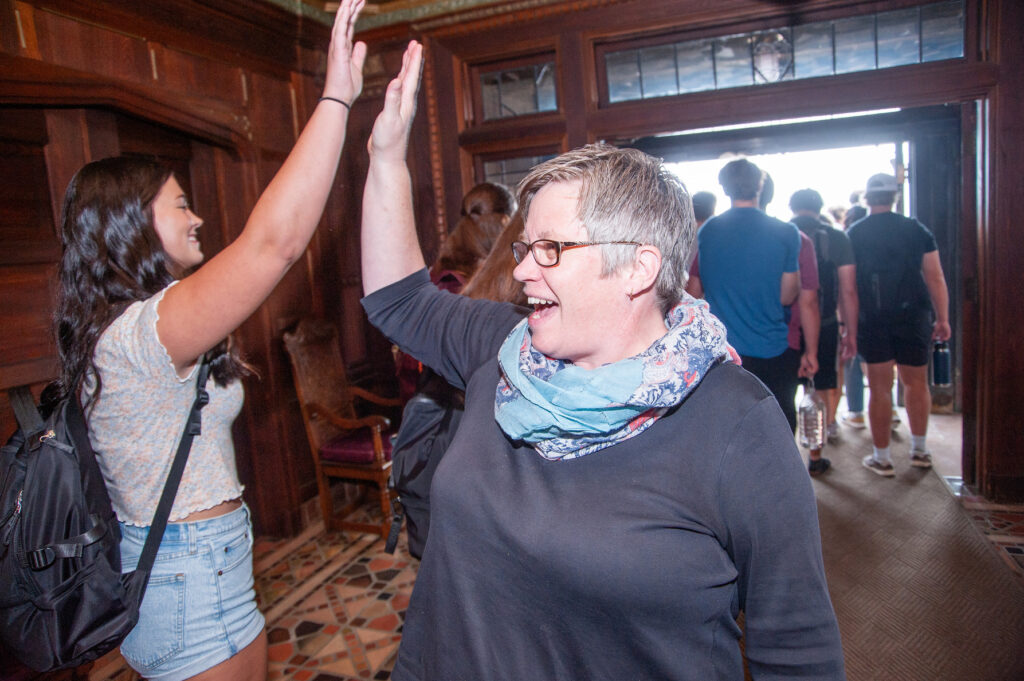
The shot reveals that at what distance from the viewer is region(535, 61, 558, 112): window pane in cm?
381

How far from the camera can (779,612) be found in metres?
0.88

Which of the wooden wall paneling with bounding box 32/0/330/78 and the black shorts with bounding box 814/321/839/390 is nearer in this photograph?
the wooden wall paneling with bounding box 32/0/330/78

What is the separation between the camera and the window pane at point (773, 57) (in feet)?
11.2

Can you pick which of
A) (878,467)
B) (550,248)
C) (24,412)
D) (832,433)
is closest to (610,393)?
(550,248)

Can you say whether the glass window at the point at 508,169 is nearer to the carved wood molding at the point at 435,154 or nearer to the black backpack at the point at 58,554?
the carved wood molding at the point at 435,154

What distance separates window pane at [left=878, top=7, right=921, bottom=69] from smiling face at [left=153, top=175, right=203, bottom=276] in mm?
3378

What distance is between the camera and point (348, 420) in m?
3.46

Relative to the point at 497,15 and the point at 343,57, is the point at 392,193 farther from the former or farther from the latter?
the point at 497,15

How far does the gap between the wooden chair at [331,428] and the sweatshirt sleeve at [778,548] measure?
2.69 metres

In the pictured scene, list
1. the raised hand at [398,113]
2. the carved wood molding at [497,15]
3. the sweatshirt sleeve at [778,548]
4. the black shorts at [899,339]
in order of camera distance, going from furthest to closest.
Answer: the black shorts at [899,339] < the carved wood molding at [497,15] < the raised hand at [398,113] < the sweatshirt sleeve at [778,548]

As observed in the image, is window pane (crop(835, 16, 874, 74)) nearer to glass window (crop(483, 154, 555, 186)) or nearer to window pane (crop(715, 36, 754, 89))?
window pane (crop(715, 36, 754, 89))

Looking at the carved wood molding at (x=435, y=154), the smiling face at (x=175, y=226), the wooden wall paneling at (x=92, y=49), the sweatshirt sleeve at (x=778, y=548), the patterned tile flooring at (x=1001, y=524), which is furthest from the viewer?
the carved wood molding at (x=435, y=154)

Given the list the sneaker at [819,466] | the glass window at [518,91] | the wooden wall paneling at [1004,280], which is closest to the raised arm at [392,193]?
the glass window at [518,91]

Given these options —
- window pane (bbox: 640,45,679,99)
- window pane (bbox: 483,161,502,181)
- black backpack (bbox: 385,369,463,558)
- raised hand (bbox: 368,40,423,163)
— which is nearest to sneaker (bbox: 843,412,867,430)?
window pane (bbox: 640,45,679,99)
